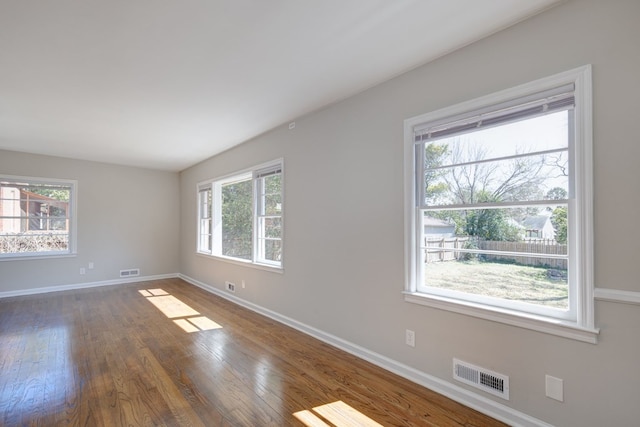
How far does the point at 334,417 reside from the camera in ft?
6.80

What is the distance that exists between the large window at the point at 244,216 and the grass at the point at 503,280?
224 cm

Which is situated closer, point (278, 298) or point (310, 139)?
point (310, 139)

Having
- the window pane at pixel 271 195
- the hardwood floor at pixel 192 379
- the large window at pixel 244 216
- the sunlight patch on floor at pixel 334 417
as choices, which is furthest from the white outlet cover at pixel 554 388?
the window pane at pixel 271 195

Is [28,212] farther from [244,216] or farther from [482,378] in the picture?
[482,378]

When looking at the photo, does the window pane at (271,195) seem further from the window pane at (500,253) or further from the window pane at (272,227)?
the window pane at (500,253)

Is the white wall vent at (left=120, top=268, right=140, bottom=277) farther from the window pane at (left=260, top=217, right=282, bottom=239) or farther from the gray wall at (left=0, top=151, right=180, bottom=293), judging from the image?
the window pane at (left=260, top=217, right=282, bottom=239)

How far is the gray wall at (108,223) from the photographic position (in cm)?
559

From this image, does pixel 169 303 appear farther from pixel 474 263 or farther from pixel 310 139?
pixel 474 263

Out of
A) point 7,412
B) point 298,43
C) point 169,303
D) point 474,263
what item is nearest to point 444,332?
point 474,263

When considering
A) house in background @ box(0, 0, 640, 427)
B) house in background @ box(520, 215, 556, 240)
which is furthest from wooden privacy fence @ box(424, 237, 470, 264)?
house in background @ box(520, 215, 556, 240)

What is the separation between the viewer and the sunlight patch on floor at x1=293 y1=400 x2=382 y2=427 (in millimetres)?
2004

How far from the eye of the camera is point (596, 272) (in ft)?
5.56

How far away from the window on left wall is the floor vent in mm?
6860

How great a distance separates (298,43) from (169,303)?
14.5 feet
